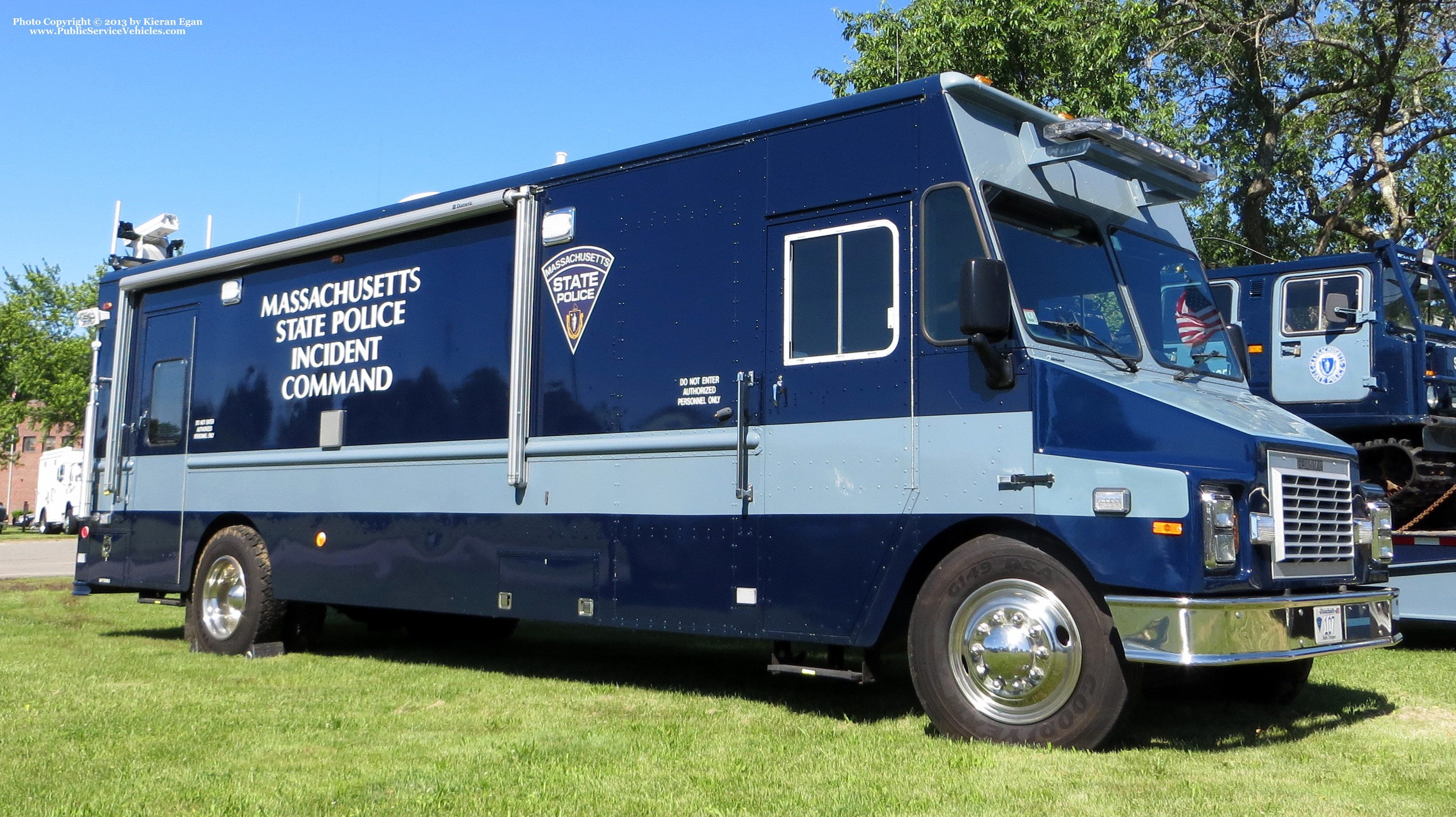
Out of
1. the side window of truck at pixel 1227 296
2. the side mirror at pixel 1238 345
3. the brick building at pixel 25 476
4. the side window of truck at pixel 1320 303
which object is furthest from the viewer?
the brick building at pixel 25 476

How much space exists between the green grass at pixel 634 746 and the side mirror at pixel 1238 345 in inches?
77.6

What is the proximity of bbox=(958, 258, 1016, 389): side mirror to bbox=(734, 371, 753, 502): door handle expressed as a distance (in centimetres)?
144

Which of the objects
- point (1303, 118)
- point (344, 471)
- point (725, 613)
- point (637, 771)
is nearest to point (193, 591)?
point (344, 471)

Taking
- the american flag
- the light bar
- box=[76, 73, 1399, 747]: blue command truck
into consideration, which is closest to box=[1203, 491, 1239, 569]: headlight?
box=[76, 73, 1399, 747]: blue command truck

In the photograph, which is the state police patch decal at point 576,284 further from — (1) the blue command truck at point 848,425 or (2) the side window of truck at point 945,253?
(2) the side window of truck at point 945,253

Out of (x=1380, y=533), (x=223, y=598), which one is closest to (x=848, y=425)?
(x=1380, y=533)

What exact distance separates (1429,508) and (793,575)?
284 inches

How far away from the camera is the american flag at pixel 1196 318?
7.45 metres

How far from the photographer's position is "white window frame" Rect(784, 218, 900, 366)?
6.78 metres

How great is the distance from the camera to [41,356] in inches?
1988

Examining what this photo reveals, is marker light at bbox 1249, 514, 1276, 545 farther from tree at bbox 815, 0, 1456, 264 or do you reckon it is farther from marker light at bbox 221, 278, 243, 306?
tree at bbox 815, 0, 1456, 264

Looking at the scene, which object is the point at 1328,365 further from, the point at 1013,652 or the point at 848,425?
the point at 1013,652

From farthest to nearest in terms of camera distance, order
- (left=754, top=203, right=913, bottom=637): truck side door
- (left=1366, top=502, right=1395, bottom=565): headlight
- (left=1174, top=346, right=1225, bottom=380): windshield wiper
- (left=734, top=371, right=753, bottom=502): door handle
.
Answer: (left=734, top=371, right=753, bottom=502): door handle < (left=1174, top=346, right=1225, bottom=380): windshield wiper < (left=1366, top=502, right=1395, bottom=565): headlight < (left=754, top=203, right=913, bottom=637): truck side door

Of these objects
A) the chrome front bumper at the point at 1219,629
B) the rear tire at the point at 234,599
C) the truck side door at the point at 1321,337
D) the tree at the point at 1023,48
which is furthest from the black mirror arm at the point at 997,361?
the tree at the point at 1023,48
